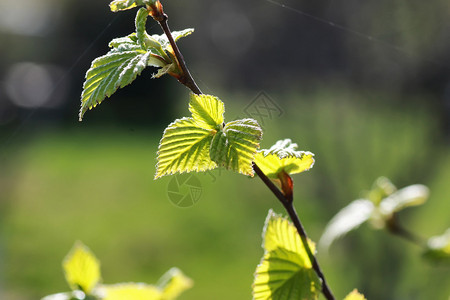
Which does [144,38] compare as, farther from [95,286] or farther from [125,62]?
[95,286]

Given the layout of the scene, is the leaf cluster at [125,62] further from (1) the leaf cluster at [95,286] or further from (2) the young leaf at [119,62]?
(1) the leaf cluster at [95,286]

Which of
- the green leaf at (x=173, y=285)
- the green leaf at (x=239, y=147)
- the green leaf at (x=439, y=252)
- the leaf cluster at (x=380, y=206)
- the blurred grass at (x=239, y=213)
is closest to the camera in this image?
the green leaf at (x=239, y=147)

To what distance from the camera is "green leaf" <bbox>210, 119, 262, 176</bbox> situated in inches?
10.0

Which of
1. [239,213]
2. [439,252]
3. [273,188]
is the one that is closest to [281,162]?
[273,188]

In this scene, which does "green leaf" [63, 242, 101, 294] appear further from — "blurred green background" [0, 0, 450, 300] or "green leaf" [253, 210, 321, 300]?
"blurred green background" [0, 0, 450, 300]

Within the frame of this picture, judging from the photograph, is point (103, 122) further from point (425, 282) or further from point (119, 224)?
point (425, 282)

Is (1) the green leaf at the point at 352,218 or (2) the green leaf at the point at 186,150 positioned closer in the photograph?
(2) the green leaf at the point at 186,150

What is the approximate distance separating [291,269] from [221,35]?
492 centimetres

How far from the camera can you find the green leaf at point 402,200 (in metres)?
0.61

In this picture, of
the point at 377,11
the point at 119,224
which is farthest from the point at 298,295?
the point at 119,224

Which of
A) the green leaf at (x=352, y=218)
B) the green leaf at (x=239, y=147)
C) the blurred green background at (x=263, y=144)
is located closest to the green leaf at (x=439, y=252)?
the green leaf at (x=352, y=218)

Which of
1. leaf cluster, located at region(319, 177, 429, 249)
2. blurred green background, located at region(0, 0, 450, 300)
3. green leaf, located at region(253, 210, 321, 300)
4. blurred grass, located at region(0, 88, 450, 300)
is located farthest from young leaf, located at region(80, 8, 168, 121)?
blurred grass, located at region(0, 88, 450, 300)

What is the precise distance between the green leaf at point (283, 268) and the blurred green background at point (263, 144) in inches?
11.2

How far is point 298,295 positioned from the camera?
28cm
